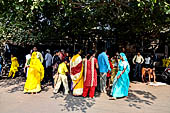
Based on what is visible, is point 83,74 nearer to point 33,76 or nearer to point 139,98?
point 33,76

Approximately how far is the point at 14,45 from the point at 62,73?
833 centimetres

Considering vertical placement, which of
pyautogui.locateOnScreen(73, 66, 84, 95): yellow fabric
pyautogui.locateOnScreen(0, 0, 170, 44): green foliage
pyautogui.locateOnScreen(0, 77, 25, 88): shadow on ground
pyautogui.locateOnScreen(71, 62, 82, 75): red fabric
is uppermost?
pyautogui.locateOnScreen(0, 0, 170, 44): green foliage

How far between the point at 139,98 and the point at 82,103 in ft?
6.86

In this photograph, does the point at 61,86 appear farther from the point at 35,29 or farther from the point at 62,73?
the point at 35,29

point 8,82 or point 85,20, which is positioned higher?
point 85,20

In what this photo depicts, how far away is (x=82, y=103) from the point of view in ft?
16.8

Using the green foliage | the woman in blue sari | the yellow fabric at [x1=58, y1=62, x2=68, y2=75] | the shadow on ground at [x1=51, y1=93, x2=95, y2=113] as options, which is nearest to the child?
the yellow fabric at [x1=58, y1=62, x2=68, y2=75]

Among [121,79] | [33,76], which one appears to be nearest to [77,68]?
[121,79]

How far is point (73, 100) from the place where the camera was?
5449 millimetres

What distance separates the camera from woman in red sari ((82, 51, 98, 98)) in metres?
5.71

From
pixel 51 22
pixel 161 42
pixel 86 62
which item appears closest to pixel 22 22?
pixel 51 22

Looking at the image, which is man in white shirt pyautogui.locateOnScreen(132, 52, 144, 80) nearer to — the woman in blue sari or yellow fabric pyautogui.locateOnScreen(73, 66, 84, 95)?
the woman in blue sari

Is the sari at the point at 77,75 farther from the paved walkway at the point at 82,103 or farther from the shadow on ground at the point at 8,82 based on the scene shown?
the shadow on ground at the point at 8,82

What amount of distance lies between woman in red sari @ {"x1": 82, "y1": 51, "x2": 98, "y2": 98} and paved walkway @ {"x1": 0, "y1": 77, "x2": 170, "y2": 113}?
33 cm
